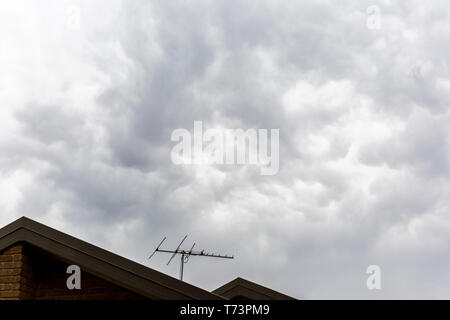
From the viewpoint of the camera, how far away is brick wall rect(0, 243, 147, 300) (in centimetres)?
845


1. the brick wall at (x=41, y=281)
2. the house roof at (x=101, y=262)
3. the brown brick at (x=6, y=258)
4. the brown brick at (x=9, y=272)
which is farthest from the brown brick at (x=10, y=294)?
the house roof at (x=101, y=262)

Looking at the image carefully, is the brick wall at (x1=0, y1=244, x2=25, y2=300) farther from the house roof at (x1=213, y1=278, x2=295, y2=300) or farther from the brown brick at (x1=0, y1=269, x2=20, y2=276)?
the house roof at (x1=213, y1=278, x2=295, y2=300)

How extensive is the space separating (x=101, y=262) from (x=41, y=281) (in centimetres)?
157

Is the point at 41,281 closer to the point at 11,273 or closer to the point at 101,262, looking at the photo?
the point at 11,273

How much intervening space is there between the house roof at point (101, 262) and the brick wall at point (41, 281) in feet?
0.85

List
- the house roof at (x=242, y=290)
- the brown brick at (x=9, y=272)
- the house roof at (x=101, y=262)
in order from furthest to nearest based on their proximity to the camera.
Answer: the house roof at (x=242, y=290)
the brown brick at (x=9, y=272)
the house roof at (x=101, y=262)

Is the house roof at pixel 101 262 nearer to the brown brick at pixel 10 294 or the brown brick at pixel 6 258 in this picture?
the brown brick at pixel 6 258

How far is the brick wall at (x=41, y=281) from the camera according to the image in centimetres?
845

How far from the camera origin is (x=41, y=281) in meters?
8.91

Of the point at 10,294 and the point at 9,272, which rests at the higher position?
the point at 9,272

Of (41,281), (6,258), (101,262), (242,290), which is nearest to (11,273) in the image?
(6,258)
